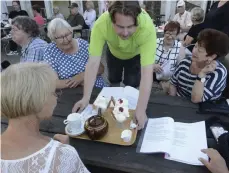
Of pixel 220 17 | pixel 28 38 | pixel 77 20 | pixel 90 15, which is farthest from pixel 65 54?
pixel 90 15

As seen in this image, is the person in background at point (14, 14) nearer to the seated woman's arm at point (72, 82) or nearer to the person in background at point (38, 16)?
the person in background at point (38, 16)

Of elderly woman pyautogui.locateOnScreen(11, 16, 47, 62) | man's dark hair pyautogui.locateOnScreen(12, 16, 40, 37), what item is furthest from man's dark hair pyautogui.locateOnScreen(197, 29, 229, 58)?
man's dark hair pyautogui.locateOnScreen(12, 16, 40, 37)

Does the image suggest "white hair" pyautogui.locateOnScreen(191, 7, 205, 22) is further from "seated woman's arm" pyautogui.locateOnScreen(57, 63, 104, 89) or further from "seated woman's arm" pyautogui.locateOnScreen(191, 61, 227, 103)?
"seated woman's arm" pyautogui.locateOnScreen(57, 63, 104, 89)

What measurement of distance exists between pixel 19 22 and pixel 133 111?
153cm

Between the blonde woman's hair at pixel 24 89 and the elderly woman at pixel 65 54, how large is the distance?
92cm

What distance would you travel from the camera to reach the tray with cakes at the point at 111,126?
1.05 metres

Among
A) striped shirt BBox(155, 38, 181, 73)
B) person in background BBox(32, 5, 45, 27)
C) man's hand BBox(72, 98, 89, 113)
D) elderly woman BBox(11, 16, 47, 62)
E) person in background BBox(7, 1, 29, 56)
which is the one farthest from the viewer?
person in background BBox(32, 5, 45, 27)

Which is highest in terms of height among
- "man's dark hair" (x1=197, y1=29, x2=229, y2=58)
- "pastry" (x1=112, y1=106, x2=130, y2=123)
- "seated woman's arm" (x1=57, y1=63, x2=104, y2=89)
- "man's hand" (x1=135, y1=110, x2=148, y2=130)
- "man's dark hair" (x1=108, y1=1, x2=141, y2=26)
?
"man's dark hair" (x1=108, y1=1, x2=141, y2=26)

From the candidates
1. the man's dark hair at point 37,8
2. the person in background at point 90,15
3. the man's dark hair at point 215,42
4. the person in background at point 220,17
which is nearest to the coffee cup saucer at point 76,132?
the man's dark hair at point 215,42

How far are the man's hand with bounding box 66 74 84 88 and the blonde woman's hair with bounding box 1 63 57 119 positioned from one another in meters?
0.91

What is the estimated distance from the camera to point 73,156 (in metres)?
0.83

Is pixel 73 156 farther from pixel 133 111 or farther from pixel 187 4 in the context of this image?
pixel 187 4

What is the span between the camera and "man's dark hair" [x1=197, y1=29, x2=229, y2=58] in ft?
4.73

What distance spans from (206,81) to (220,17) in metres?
1.01
